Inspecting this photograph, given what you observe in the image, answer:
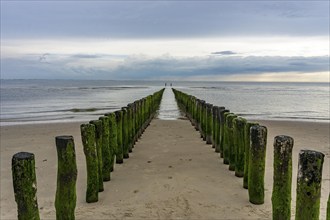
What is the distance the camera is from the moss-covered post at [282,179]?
4367mm

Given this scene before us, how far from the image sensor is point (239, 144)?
6.99m

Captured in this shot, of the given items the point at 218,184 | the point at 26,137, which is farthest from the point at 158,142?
the point at 26,137

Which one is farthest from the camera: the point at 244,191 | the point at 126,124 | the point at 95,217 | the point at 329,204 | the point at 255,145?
the point at 126,124

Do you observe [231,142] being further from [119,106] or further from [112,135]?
[119,106]

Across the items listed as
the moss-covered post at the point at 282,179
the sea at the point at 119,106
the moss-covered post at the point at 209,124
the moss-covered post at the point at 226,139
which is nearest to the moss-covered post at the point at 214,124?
the moss-covered post at the point at 209,124

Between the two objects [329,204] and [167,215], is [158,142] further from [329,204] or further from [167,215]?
[329,204]

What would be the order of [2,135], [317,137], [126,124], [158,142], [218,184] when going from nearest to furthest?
[218,184], [126,124], [158,142], [317,137], [2,135]

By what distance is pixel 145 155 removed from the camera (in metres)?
9.35

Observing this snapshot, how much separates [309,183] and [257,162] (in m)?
1.90

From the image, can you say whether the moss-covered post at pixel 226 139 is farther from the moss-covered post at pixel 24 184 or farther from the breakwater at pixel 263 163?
the moss-covered post at pixel 24 184

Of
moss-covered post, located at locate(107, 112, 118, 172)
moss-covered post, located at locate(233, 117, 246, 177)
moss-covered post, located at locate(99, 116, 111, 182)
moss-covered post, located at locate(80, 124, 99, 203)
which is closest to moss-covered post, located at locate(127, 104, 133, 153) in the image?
moss-covered post, located at locate(107, 112, 118, 172)

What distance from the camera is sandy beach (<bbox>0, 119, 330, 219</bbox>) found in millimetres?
5355

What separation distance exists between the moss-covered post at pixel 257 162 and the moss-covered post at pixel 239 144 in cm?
110

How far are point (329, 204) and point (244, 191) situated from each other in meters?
2.96
